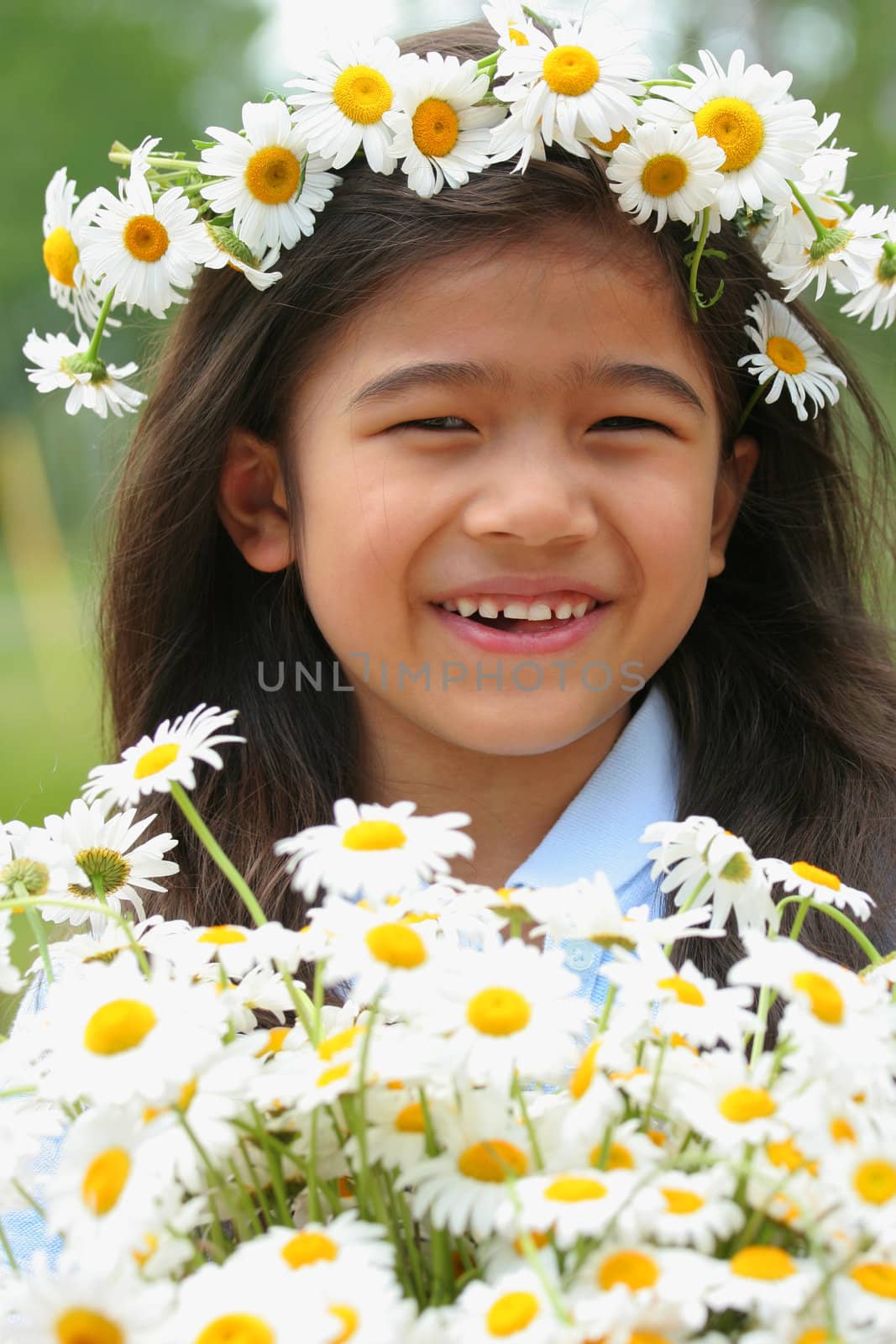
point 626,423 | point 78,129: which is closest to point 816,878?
point 626,423

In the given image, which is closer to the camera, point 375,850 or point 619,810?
point 375,850

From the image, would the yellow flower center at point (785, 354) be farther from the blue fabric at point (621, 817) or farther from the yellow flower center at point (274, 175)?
the yellow flower center at point (274, 175)

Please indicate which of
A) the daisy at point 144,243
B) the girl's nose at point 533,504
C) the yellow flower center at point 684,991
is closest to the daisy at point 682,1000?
the yellow flower center at point 684,991

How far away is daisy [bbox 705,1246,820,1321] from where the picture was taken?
0.45 m

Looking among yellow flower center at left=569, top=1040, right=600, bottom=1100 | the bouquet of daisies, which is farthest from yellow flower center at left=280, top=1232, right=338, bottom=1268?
yellow flower center at left=569, top=1040, right=600, bottom=1100

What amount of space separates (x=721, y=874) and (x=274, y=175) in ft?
2.51

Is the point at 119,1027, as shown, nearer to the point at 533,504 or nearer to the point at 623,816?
the point at 533,504

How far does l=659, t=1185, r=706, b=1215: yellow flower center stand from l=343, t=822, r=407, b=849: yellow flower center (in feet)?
0.53

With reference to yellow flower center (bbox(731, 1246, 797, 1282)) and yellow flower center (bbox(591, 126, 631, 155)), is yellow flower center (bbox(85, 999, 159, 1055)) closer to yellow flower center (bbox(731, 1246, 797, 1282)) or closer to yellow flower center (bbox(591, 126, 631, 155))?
yellow flower center (bbox(731, 1246, 797, 1282))

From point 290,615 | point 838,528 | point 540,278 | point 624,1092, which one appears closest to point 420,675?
point 290,615

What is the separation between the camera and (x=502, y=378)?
1.15 m

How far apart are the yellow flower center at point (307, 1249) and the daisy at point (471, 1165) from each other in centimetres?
4

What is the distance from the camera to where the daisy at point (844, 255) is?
1188 millimetres

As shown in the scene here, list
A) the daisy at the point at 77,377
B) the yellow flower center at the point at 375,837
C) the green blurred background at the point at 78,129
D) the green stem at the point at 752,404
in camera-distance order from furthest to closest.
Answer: the green blurred background at the point at 78,129 → the green stem at the point at 752,404 → the daisy at the point at 77,377 → the yellow flower center at the point at 375,837
